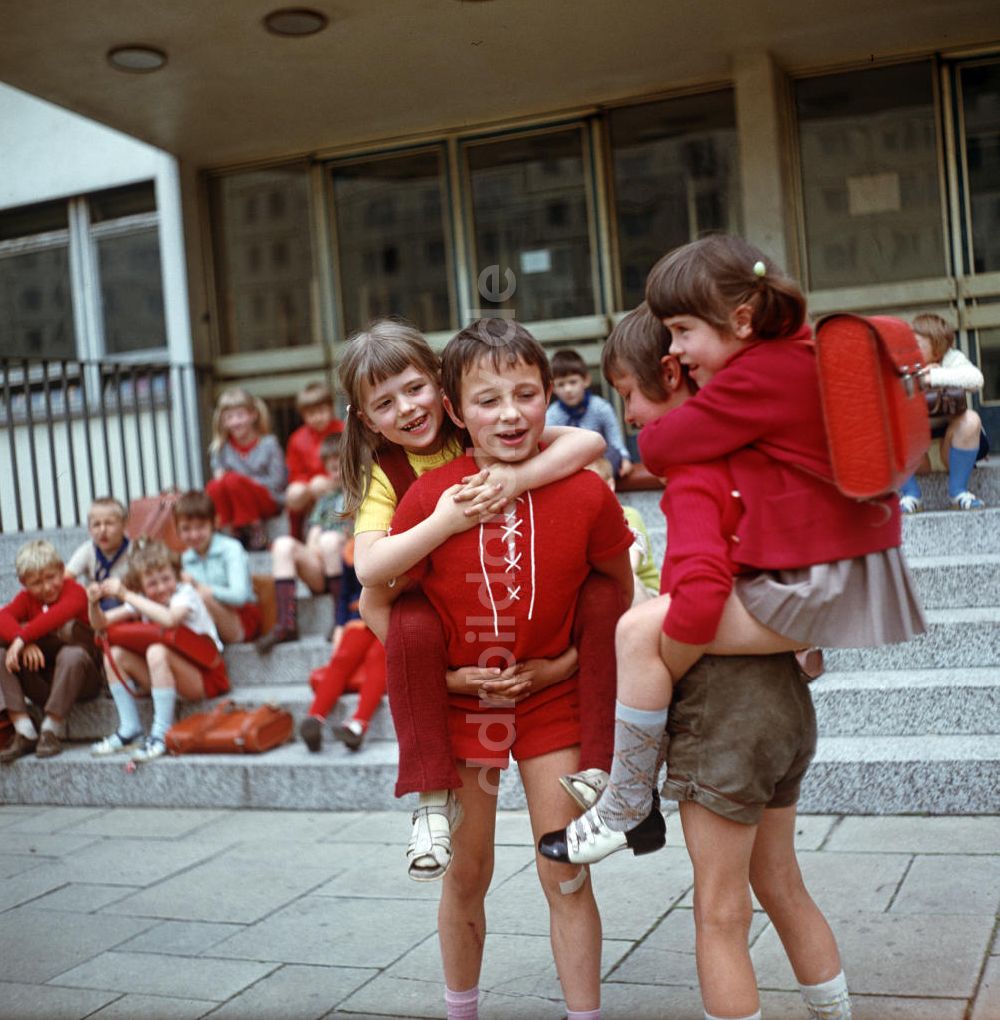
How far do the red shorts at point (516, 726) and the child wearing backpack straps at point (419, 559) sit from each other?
0.16 ft

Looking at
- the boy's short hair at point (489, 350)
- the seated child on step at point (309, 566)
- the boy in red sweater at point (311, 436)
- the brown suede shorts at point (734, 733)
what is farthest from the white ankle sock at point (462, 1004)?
the boy in red sweater at point (311, 436)

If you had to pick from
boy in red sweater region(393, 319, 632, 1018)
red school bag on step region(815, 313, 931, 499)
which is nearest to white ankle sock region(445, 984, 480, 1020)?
boy in red sweater region(393, 319, 632, 1018)

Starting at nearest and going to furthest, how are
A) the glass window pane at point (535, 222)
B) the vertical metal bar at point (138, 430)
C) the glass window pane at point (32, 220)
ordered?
the glass window pane at point (535, 222), the vertical metal bar at point (138, 430), the glass window pane at point (32, 220)

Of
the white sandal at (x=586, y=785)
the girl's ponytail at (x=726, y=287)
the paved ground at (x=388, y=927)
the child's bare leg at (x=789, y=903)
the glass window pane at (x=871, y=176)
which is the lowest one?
the paved ground at (x=388, y=927)

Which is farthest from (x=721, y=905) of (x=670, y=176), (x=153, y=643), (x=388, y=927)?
(x=670, y=176)

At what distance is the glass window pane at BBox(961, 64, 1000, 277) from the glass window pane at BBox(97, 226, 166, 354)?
5834 mm

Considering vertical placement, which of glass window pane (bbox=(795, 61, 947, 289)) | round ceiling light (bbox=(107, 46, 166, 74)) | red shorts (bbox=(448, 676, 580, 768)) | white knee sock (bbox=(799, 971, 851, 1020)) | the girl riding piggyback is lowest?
white knee sock (bbox=(799, 971, 851, 1020))

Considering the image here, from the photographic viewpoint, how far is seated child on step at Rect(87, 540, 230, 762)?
587 centimetres

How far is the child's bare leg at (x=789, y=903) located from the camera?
90.0 inches

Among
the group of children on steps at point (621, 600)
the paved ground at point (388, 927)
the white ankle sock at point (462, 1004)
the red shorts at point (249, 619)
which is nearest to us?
the group of children on steps at point (621, 600)

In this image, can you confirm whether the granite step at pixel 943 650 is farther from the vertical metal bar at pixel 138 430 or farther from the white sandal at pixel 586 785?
the vertical metal bar at pixel 138 430

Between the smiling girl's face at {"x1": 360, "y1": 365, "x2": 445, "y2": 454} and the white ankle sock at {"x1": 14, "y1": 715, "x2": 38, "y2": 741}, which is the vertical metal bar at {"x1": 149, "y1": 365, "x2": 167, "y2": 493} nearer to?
the white ankle sock at {"x1": 14, "y1": 715, "x2": 38, "y2": 741}

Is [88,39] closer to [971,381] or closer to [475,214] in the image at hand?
[475,214]

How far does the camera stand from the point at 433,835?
2.30 meters
